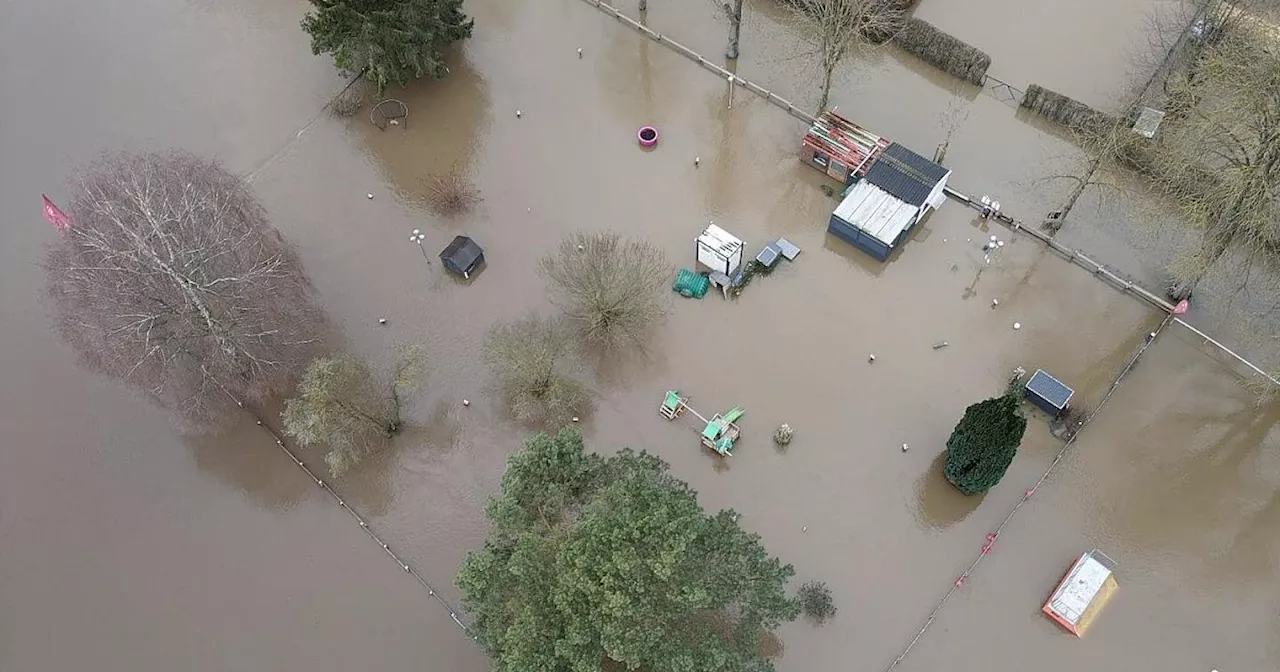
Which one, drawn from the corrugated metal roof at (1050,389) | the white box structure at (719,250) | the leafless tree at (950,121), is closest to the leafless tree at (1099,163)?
the leafless tree at (950,121)

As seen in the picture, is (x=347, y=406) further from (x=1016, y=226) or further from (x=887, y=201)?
(x=1016, y=226)

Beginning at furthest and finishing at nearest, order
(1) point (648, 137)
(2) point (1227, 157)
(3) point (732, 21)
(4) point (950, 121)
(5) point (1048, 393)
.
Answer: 1. (3) point (732, 21)
2. (4) point (950, 121)
3. (1) point (648, 137)
4. (5) point (1048, 393)
5. (2) point (1227, 157)

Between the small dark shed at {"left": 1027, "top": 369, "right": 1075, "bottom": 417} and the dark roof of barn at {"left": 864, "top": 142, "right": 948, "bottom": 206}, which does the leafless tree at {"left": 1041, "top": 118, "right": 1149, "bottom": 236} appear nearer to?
the dark roof of barn at {"left": 864, "top": 142, "right": 948, "bottom": 206}

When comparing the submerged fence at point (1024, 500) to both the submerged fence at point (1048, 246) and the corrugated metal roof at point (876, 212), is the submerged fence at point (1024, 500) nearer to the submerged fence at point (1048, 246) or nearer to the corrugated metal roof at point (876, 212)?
the submerged fence at point (1048, 246)

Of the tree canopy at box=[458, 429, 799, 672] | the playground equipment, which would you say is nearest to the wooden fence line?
the playground equipment

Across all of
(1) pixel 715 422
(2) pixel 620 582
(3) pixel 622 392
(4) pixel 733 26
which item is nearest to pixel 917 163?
(4) pixel 733 26

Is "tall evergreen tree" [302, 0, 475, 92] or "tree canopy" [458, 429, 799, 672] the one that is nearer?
"tree canopy" [458, 429, 799, 672]

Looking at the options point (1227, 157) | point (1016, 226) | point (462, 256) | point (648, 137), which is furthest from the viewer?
point (648, 137)

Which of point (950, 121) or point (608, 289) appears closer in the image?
point (608, 289)
